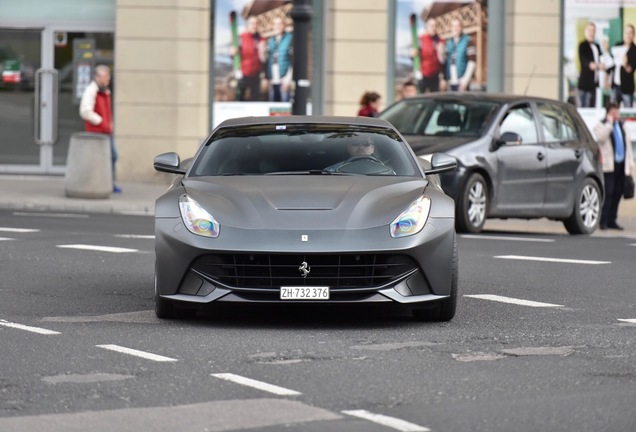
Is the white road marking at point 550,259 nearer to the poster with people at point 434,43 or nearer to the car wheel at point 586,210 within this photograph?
the car wheel at point 586,210

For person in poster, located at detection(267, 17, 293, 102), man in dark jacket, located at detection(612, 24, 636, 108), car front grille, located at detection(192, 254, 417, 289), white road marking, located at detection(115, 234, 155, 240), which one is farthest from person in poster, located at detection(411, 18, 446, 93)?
car front grille, located at detection(192, 254, 417, 289)

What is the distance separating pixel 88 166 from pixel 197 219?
13114mm

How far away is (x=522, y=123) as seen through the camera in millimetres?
19031

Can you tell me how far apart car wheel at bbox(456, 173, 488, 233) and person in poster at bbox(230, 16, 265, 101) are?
30.4ft

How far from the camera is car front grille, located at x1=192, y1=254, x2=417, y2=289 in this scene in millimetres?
9547

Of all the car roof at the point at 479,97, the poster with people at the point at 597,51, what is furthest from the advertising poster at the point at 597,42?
the car roof at the point at 479,97

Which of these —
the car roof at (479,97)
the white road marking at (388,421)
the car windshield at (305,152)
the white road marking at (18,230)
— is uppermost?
the car roof at (479,97)

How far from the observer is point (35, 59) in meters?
27.1

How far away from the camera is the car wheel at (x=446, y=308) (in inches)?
389

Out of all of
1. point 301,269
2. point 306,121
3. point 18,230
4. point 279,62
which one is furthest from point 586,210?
point 301,269

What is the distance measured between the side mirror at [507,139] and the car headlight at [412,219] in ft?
27.9

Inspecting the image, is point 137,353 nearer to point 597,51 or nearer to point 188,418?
point 188,418

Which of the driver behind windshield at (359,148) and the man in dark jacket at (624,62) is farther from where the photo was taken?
the man in dark jacket at (624,62)

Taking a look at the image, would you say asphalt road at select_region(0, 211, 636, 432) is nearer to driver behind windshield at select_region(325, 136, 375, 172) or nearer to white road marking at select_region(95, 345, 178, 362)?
white road marking at select_region(95, 345, 178, 362)
